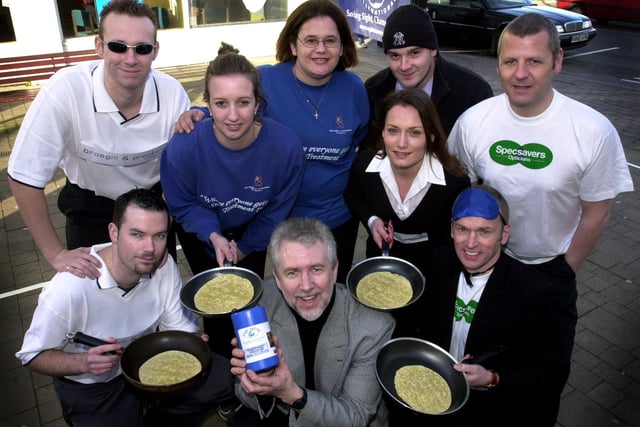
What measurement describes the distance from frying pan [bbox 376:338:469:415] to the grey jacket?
0.06m

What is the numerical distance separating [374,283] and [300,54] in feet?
5.87

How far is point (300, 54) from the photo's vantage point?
3742 millimetres

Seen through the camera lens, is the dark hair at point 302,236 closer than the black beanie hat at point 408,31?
Yes

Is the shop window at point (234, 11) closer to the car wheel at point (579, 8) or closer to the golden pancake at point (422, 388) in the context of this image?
the car wheel at point (579, 8)

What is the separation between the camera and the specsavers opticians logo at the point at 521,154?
315cm

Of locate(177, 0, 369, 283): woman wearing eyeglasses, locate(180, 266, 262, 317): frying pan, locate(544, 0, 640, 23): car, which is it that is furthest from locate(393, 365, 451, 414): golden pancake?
locate(544, 0, 640, 23): car

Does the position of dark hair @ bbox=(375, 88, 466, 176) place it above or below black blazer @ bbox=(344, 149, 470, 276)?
above

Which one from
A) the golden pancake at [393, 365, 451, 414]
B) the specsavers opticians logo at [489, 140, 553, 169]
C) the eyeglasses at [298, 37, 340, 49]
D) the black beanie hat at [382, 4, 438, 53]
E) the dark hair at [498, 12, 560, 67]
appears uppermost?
the dark hair at [498, 12, 560, 67]

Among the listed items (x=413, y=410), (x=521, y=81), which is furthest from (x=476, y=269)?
(x=521, y=81)

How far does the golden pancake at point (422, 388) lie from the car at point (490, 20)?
518 inches

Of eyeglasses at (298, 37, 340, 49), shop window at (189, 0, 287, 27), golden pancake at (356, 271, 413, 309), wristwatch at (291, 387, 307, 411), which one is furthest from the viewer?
shop window at (189, 0, 287, 27)

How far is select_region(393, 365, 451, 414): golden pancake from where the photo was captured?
2.77 m

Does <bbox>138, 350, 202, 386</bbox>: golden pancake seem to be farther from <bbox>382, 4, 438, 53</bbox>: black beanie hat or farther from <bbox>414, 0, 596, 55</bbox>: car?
<bbox>414, 0, 596, 55</bbox>: car

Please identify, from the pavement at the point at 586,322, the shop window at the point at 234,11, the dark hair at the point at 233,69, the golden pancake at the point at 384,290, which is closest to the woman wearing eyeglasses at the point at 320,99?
the dark hair at the point at 233,69
